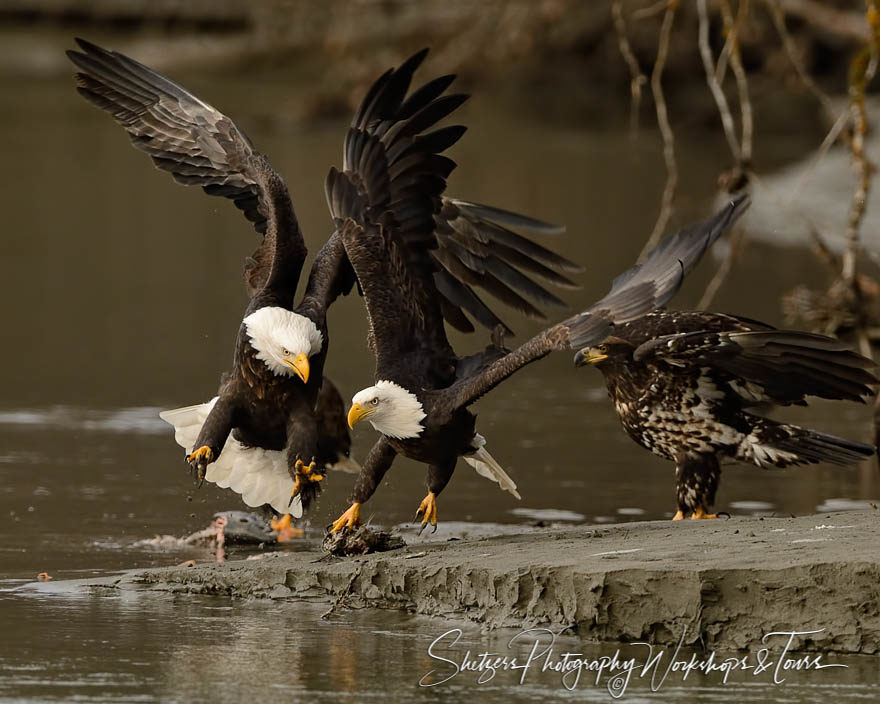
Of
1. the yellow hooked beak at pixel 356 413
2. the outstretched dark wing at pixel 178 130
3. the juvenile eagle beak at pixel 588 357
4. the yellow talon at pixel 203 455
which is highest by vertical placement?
the outstretched dark wing at pixel 178 130

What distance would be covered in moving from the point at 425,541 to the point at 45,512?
1.60 meters

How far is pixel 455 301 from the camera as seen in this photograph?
8.70 meters

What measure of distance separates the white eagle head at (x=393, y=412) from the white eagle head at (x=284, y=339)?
31 cm

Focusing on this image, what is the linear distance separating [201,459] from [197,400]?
3.14 m

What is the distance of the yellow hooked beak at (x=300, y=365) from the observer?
7199mm

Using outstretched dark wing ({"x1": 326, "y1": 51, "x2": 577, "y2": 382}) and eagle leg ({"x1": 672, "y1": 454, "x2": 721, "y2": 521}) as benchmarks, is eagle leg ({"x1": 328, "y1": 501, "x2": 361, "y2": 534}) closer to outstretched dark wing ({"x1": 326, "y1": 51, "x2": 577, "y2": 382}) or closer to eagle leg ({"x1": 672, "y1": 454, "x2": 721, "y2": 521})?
outstretched dark wing ({"x1": 326, "y1": 51, "x2": 577, "y2": 382})

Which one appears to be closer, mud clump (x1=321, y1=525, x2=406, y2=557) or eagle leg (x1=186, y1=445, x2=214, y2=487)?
mud clump (x1=321, y1=525, x2=406, y2=557)

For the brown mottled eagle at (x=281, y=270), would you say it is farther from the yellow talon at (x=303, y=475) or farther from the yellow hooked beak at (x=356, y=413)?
the yellow hooked beak at (x=356, y=413)

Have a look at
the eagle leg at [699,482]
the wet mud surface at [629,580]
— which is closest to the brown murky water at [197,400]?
the wet mud surface at [629,580]

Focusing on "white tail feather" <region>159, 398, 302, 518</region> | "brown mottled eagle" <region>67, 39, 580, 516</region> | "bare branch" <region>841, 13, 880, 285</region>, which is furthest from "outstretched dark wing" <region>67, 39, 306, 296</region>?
"bare branch" <region>841, 13, 880, 285</region>

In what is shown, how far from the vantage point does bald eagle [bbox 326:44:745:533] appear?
7.05 m

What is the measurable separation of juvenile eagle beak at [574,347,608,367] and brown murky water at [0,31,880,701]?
89 centimetres

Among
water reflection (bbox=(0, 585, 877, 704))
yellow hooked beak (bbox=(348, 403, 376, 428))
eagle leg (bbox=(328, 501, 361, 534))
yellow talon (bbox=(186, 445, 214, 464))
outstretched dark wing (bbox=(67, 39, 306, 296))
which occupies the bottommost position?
water reflection (bbox=(0, 585, 877, 704))

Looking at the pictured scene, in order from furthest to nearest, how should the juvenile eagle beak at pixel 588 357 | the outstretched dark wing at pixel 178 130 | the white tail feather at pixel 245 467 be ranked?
the outstretched dark wing at pixel 178 130
the white tail feather at pixel 245 467
the juvenile eagle beak at pixel 588 357
